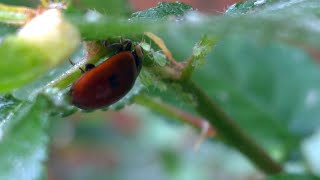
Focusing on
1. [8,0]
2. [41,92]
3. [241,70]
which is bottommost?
[241,70]

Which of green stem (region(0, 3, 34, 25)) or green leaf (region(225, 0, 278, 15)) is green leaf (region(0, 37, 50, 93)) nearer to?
green stem (region(0, 3, 34, 25))

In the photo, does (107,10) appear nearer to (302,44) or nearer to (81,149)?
(302,44)

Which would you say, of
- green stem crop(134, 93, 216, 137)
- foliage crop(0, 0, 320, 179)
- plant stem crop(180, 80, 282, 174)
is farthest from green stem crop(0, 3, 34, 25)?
green stem crop(134, 93, 216, 137)

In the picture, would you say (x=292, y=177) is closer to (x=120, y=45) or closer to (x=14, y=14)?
(x=120, y=45)

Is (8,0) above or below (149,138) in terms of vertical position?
above

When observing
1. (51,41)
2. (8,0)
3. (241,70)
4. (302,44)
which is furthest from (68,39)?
(241,70)

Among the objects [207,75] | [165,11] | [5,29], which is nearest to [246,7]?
[165,11]

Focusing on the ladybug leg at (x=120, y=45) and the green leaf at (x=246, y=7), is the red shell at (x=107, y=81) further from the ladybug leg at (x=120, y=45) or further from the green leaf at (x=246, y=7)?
the green leaf at (x=246, y=7)
